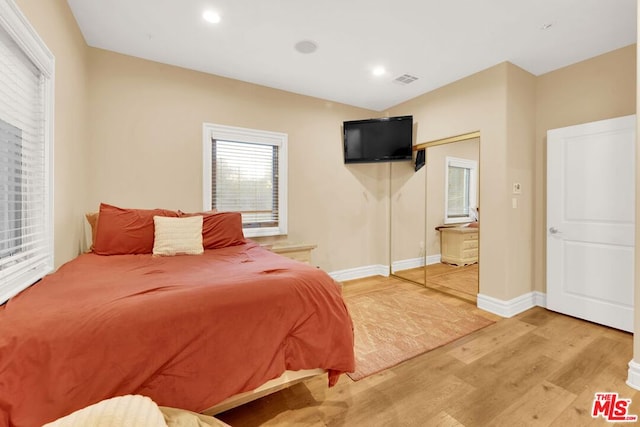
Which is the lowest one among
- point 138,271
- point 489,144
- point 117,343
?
point 117,343

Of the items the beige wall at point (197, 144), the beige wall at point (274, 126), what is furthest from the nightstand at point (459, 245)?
the beige wall at point (197, 144)

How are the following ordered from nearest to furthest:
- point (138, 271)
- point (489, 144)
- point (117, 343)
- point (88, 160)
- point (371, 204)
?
point (117, 343) < point (138, 271) < point (88, 160) < point (489, 144) < point (371, 204)

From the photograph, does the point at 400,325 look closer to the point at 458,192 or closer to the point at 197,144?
the point at 458,192

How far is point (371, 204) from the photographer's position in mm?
4461

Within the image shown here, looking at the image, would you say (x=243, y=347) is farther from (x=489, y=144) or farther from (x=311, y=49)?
(x=489, y=144)

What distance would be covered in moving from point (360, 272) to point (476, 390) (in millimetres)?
2605

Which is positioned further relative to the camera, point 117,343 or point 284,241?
point 284,241

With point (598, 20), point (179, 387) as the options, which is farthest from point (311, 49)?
point (179, 387)

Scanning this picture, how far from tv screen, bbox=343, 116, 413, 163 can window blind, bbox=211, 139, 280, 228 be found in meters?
1.13

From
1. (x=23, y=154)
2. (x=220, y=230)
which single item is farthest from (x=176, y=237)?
(x=23, y=154)

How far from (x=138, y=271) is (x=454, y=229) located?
3592mm

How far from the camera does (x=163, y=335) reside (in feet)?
3.67

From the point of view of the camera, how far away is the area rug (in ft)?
7.06

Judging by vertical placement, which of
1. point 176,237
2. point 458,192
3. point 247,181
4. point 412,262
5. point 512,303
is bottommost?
point 512,303
